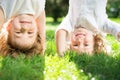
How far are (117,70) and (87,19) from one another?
3.69 ft

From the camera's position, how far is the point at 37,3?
4941mm

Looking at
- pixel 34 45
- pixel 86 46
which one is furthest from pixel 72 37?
pixel 34 45

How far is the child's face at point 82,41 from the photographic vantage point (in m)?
5.32

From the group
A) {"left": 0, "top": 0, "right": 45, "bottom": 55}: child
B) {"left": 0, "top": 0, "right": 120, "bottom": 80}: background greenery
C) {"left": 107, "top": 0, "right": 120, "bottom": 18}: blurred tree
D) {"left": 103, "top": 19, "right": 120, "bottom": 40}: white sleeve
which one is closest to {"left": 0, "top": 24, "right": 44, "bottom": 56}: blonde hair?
{"left": 0, "top": 0, "right": 45, "bottom": 55}: child

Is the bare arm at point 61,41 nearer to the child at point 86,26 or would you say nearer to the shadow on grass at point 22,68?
the child at point 86,26

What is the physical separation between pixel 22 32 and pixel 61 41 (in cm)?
55

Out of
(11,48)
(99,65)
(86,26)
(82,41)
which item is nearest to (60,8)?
(86,26)

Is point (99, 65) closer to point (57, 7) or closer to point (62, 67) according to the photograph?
point (62, 67)

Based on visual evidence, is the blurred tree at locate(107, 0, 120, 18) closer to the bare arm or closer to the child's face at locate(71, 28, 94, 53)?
the child's face at locate(71, 28, 94, 53)

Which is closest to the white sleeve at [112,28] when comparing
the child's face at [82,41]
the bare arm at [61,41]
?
the child's face at [82,41]

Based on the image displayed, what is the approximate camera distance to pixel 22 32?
4883 millimetres

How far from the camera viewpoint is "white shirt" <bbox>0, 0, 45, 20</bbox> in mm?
4801

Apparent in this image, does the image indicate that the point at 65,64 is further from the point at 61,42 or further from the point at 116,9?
the point at 116,9

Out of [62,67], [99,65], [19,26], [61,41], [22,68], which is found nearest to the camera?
[22,68]
